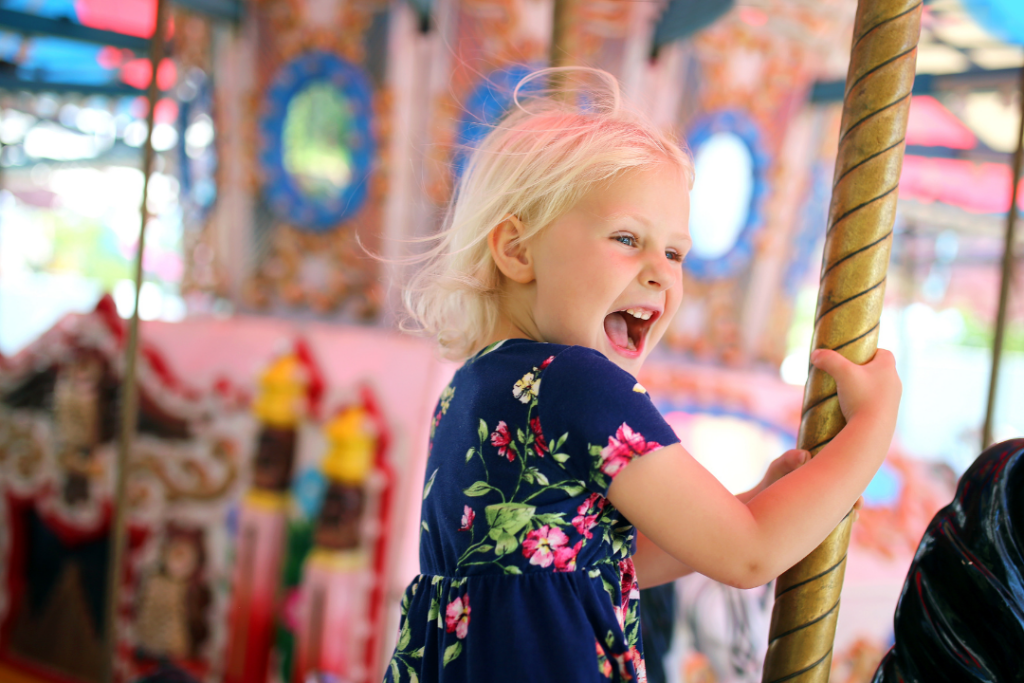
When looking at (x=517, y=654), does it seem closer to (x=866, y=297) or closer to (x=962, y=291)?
(x=866, y=297)

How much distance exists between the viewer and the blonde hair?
21.9 inches

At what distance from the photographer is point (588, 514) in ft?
1.70

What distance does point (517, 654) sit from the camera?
0.49m

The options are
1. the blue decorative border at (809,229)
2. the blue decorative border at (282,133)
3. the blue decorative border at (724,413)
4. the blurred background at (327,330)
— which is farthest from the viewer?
the blue decorative border at (809,229)

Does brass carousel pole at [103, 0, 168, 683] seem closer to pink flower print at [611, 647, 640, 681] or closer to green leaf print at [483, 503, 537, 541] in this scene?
green leaf print at [483, 503, 537, 541]

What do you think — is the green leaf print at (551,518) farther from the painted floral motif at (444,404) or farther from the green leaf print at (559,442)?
the painted floral motif at (444,404)

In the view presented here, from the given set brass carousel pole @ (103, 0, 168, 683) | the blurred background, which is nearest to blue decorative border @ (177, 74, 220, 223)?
the blurred background

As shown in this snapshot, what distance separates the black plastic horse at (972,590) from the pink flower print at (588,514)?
236 mm

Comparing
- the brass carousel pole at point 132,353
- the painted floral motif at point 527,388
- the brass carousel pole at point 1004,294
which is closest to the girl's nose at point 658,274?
the painted floral motif at point 527,388

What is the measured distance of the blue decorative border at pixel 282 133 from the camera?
2.29 meters

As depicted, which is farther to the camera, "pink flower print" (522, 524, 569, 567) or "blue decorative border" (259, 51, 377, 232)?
"blue decorative border" (259, 51, 377, 232)

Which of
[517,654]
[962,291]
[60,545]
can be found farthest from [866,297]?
[962,291]

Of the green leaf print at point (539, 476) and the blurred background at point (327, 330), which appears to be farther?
the blurred background at point (327, 330)

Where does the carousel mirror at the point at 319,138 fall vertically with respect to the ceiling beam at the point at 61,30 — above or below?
below
